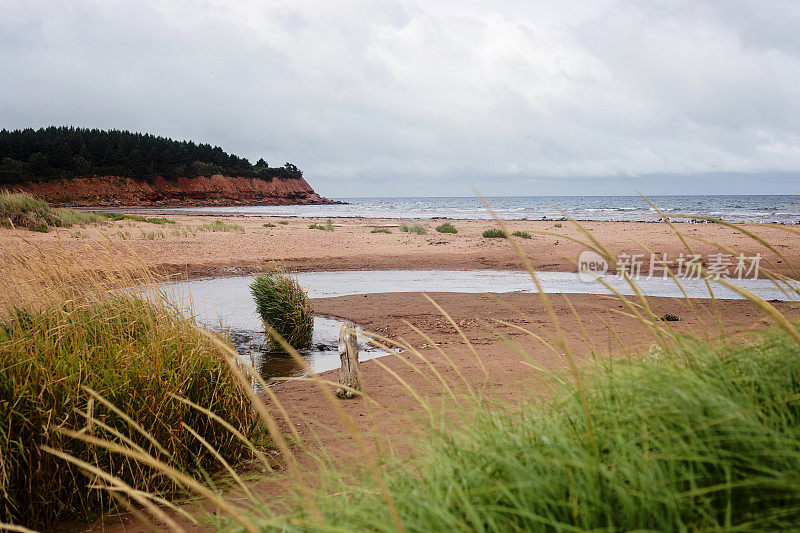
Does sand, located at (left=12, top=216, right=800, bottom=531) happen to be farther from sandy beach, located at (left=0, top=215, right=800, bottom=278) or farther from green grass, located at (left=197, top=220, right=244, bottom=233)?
green grass, located at (left=197, top=220, right=244, bottom=233)

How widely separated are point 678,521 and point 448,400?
135 inches

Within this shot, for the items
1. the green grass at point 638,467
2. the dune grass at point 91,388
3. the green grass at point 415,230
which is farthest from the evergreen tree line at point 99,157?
the green grass at point 638,467

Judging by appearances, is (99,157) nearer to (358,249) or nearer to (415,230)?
(415,230)

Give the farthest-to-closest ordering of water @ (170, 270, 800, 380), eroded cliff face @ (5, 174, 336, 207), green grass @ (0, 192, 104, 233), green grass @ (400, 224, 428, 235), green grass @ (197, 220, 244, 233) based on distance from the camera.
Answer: eroded cliff face @ (5, 174, 336, 207), green grass @ (400, 224, 428, 235), green grass @ (197, 220, 244, 233), green grass @ (0, 192, 104, 233), water @ (170, 270, 800, 380)

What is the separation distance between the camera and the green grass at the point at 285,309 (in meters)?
9.23

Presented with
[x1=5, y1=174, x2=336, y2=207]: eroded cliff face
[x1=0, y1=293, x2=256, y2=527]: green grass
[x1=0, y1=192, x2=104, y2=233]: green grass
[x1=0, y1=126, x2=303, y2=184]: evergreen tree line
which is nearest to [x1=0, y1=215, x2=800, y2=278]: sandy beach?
[x1=0, y1=192, x2=104, y2=233]: green grass

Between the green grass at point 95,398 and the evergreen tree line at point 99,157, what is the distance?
85449mm

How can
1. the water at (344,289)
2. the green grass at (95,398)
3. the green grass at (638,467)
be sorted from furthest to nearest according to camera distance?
the water at (344,289), the green grass at (95,398), the green grass at (638,467)

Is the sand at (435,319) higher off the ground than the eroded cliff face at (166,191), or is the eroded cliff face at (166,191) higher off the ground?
the eroded cliff face at (166,191)

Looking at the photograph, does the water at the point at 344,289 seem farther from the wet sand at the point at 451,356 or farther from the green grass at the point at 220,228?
the green grass at the point at 220,228

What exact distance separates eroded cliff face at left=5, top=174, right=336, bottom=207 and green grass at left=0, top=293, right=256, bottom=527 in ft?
261

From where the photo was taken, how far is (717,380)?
183cm

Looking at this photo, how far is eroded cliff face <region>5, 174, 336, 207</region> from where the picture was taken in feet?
253

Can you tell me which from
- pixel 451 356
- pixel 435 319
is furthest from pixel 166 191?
pixel 451 356
